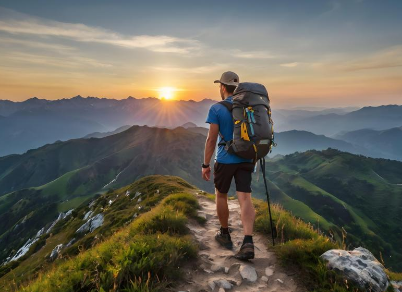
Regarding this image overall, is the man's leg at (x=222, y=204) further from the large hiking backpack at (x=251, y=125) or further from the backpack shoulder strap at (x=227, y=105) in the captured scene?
the backpack shoulder strap at (x=227, y=105)

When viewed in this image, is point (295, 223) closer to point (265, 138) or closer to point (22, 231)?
point (265, 138)

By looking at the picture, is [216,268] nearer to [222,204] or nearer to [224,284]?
[224,284]

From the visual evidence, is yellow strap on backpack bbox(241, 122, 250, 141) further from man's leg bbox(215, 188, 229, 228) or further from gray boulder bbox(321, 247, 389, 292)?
gray boulder bbox(321, 247, 389, 292)

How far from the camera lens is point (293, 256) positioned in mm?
5992

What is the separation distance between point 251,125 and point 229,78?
5.32 feet

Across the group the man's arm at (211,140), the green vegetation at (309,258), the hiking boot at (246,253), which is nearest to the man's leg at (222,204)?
the man's arm at (211,140)

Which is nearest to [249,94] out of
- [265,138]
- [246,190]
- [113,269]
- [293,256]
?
[265,138]

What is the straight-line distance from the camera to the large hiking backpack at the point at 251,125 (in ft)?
19.8

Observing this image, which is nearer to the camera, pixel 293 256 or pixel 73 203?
pixel 293 256

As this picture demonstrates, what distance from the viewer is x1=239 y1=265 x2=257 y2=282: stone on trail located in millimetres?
5562

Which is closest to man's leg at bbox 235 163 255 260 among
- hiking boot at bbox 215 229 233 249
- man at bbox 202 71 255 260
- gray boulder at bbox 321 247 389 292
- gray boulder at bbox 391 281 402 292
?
man at bbox 202 71 255 260

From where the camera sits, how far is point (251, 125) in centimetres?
603

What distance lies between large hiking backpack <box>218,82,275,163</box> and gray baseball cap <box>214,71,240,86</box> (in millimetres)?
570

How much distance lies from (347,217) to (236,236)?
20630cm
